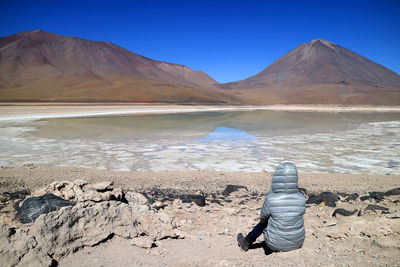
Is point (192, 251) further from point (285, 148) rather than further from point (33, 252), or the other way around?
point (285, 148)

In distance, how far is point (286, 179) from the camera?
8.36 ft

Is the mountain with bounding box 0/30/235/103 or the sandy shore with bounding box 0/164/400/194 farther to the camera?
the mountain with bounding box 0/30/235/103

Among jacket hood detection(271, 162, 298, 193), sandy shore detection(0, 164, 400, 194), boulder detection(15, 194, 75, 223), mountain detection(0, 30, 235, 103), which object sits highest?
mountain detection(0, 30, 235, 103)

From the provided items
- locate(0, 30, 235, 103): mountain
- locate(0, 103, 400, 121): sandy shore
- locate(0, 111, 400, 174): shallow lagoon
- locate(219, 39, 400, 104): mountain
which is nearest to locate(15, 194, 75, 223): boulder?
locate(0, 111, 400, 174): shallow lagoon

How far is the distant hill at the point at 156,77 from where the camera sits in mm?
65062

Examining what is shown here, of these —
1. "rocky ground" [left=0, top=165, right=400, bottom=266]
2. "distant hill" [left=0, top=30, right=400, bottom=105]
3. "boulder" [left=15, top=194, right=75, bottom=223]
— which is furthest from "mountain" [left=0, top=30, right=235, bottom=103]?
"boulder" [left=15, top=194, right=75, bottom=223]

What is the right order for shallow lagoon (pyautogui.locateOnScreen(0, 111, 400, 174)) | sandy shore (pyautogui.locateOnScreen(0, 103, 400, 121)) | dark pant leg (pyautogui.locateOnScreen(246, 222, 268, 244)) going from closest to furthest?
dark pant leg (pyautogui.locateOnScreen(246, 222, 268, 244))
shallow lagoon (pyautogui.locateOnScreen(0, 111, 400, 174))
sandy shore (pyautogui.locateOnScreen(0, 103, 400, 121))

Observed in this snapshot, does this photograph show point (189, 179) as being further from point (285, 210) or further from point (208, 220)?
point (285, 210)

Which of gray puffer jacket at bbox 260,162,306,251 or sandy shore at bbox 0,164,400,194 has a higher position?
gray puffer jacket at bbox 260,162,306,251

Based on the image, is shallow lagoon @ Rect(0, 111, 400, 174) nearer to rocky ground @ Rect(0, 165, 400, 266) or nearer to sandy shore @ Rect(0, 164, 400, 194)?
sandy shore @ Rect(0, 164, 400, 194)

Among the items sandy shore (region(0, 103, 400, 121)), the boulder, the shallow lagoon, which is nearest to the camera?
the boulder

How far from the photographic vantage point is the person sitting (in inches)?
101

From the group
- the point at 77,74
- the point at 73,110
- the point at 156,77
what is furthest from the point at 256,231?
the point at 156,77

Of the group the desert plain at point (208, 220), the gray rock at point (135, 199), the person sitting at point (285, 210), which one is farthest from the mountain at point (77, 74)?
the person sitting at point (285, 210)
